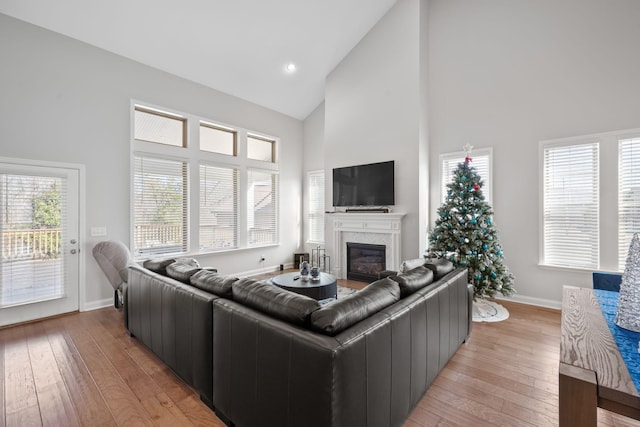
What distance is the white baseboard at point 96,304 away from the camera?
4.09 m

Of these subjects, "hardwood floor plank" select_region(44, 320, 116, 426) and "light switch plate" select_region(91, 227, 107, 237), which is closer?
"hardwood floor plank" select_region(44, 320, 116, 426)

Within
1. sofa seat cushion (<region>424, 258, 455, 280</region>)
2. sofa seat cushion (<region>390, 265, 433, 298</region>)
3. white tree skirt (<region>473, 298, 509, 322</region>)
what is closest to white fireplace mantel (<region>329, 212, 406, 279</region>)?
white tree skirt (<region>473, 298, 509, 322</region>)

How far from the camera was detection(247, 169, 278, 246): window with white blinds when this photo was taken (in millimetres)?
6266

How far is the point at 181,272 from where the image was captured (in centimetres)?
258

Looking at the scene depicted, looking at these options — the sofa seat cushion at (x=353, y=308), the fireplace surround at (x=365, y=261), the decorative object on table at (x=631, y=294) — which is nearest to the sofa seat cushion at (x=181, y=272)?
the sofa seat cushion at (x=353, y=308)

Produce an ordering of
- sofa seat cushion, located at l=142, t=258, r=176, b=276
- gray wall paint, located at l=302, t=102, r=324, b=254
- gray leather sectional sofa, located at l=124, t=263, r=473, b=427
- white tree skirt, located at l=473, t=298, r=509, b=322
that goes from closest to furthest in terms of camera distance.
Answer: gray leather sectional sofa, located at l=124, t=263, r=473, b=427, sofa seat cushion, located at l=142, t=258, r=176, b=276, white tree skirt, located at l=473, t=298, r=509, b=322, gray wall paint, located at l=302, t=102, r=324, b=254

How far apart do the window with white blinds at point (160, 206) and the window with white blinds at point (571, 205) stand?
5702mm

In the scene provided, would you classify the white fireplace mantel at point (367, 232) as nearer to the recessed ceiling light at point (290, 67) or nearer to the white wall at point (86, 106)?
the white wall at point (86, 106)

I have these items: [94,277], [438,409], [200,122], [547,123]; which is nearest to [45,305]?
[94,277]

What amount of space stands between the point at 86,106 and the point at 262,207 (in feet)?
11.2

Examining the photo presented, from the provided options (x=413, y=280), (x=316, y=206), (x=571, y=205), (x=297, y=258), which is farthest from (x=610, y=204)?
(x=297, y=258)

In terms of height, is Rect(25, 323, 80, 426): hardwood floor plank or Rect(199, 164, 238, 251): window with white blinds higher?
Rect(199, 164, 238, 251): window with white blinds

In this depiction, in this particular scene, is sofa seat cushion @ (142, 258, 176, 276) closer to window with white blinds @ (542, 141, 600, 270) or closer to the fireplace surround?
the fireplace surround

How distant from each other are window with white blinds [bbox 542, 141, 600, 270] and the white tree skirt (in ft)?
3.16
